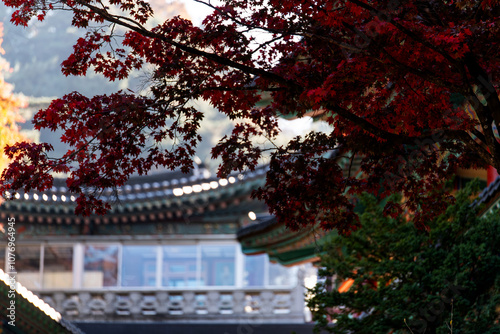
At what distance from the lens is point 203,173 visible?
73.8ft

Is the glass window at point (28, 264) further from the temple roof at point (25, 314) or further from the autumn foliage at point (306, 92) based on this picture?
the autumn foliage at point (306, 92)

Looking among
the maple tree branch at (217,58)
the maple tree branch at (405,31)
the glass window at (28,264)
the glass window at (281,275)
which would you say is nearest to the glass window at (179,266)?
the glass window at (281,275)

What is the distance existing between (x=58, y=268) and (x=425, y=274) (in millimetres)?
19797

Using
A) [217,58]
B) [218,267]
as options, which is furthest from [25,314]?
[218,267]

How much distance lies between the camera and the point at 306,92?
15.4 feet

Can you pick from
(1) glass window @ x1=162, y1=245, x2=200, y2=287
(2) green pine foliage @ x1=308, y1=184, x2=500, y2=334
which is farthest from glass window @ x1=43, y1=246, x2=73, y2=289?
(2) green pine foliage @ x1=308, y1=184, x2=500, y2=334

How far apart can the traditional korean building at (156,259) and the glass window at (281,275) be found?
35mm

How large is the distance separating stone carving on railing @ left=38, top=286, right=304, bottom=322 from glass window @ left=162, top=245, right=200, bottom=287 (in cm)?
326

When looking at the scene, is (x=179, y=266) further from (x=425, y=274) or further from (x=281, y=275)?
(x=425, y=274)

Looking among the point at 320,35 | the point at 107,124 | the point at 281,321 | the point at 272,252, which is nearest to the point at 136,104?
the point at 107,124

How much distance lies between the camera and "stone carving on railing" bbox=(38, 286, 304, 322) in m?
20.3

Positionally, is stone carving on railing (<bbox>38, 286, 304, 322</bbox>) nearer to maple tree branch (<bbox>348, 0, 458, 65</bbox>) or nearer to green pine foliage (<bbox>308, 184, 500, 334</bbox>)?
green pine foliage (<bbox>308, 184, 500, 334</bbox>)

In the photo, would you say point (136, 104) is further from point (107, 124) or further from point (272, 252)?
point (272, 252)

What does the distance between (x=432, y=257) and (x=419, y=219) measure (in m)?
1.55
